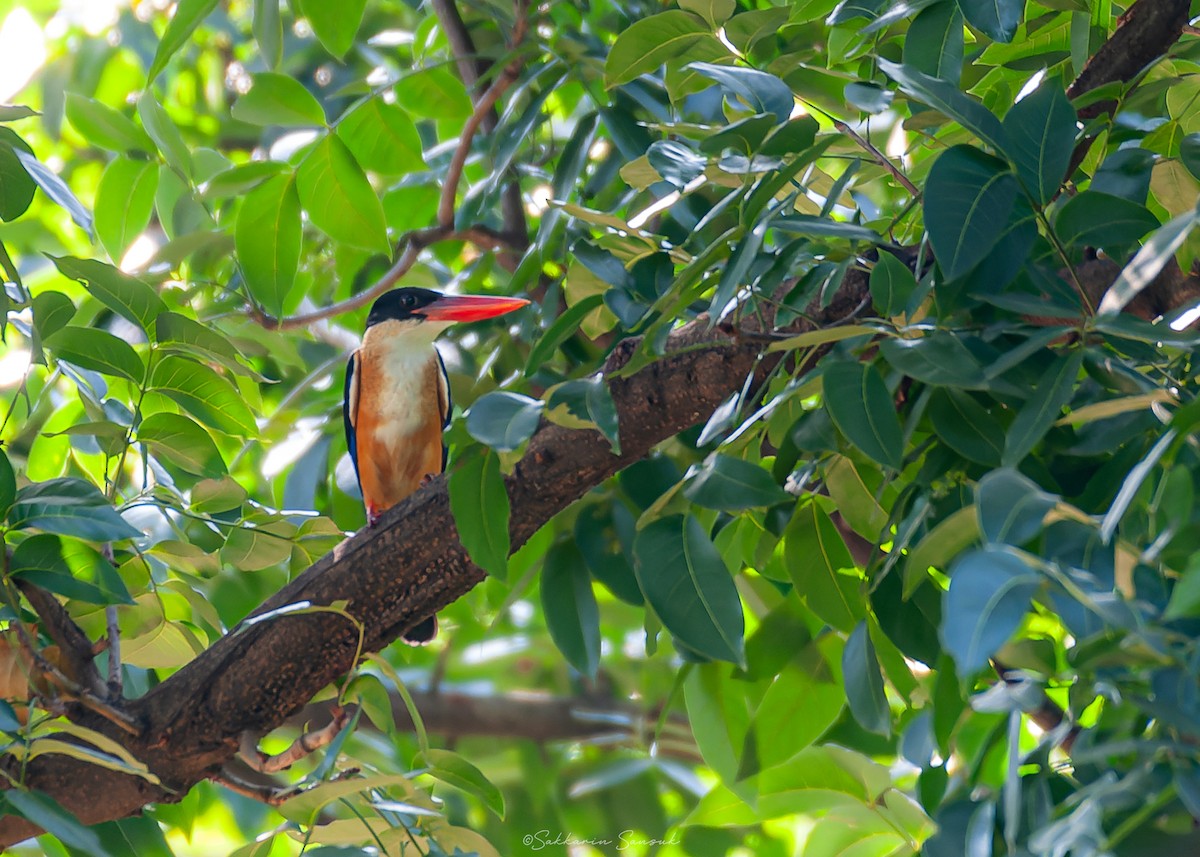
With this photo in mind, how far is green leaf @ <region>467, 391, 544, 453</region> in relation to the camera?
Result: 113 centimetres

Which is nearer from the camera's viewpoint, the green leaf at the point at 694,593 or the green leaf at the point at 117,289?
the green leaf at the point at 694,593

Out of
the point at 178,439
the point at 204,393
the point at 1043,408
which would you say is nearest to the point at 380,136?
the point at 204,393

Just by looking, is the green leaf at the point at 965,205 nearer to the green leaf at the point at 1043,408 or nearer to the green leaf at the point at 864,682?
the green leaf at the point at 1043,408

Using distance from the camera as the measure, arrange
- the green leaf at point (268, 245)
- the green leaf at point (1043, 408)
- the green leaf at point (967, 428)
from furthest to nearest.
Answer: the green leaf at point (268, 245) < the green leaf at point (967, 428) < the green leaf at point (1043, 408)

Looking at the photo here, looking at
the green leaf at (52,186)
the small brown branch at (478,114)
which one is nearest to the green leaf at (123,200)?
the small brown branch at (478,114)

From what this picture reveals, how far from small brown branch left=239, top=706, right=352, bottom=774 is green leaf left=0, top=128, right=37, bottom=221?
2.87 feet

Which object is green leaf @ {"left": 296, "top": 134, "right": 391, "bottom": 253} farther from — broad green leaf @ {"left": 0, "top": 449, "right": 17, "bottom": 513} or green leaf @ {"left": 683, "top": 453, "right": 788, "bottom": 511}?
green leaf @ {"left": 683, "top": 453, "right": 788, "bottom": 511}

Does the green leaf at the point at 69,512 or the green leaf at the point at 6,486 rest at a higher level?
the green leaf at the point at 6,486

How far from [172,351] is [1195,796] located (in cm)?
151

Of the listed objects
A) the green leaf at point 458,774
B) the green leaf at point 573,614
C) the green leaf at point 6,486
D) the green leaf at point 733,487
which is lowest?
the green leaf at point 458,774

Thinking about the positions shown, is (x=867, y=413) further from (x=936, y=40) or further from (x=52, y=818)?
(x=52, y=818)

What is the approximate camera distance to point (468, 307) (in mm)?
3039

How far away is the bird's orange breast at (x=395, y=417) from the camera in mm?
3764

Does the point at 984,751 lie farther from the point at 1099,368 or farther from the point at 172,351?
the point at 172,351
